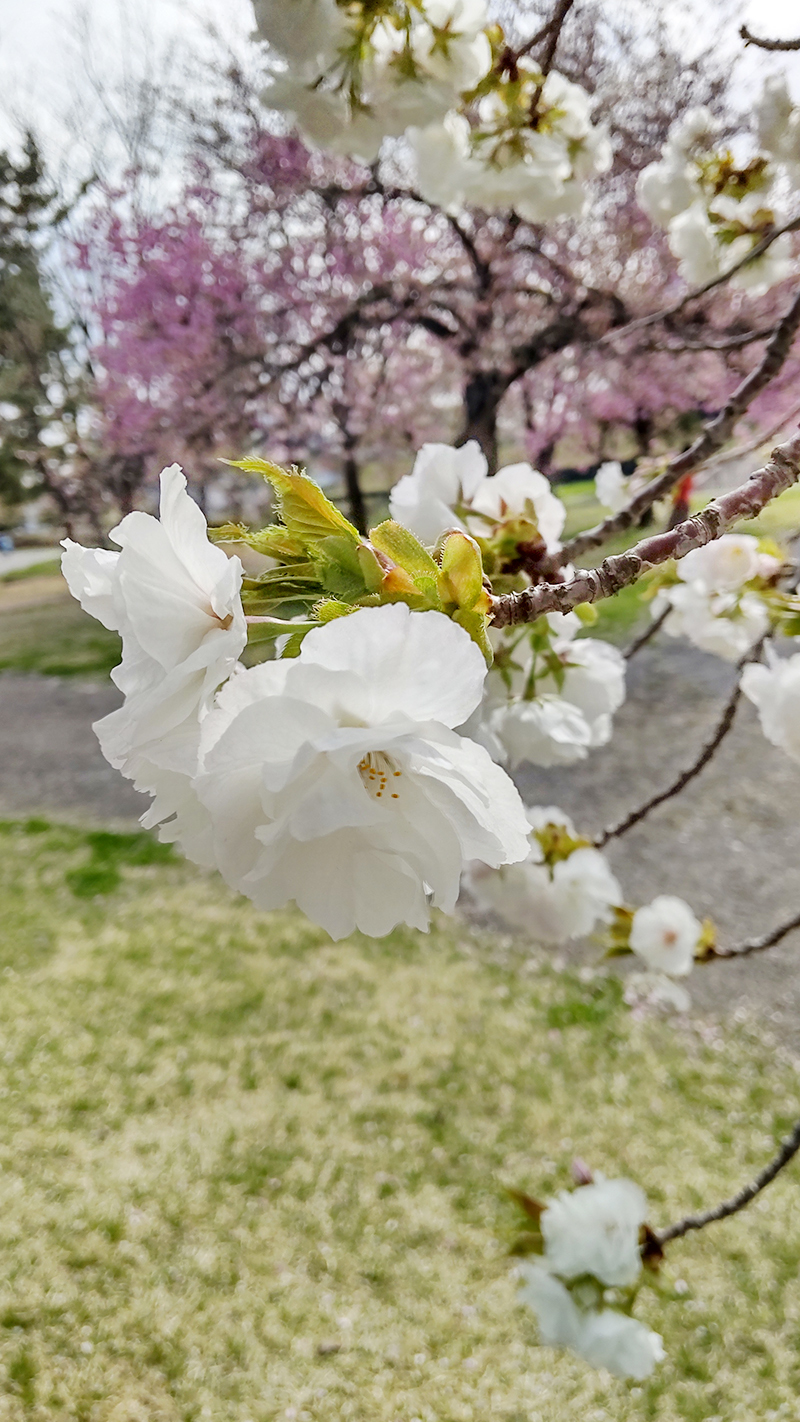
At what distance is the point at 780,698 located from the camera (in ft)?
2.84

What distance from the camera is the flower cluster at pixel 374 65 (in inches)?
25.1

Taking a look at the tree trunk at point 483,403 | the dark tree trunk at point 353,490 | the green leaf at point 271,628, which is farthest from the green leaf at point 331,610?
the dark tree trunk at point 353,490

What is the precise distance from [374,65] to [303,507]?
0.66 meters

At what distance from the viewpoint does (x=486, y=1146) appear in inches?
74.2

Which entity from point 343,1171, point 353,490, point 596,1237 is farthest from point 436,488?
point 353,490

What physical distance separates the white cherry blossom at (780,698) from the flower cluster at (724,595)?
6 centimetres

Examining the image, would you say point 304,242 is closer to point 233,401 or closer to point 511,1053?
point 233,401

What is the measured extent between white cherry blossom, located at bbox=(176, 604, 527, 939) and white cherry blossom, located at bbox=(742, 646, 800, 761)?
66 centimetres

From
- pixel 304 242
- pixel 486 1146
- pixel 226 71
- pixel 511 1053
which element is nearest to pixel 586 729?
pixel 486 1146

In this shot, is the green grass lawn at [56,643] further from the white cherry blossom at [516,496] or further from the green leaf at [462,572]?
the green leaf at [462,572]

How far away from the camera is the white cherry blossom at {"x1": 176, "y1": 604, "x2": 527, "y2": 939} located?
→ 0.87ft

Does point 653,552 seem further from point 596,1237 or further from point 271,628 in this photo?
point 596,1237

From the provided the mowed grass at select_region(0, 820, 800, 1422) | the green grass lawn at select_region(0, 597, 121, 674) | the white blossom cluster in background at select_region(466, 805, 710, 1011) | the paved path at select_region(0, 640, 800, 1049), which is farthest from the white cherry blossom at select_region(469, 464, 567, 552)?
the green grass lawn at select_region(0, 597, 121, 674)

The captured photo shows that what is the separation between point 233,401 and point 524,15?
2276mm
